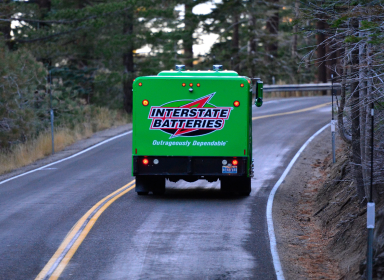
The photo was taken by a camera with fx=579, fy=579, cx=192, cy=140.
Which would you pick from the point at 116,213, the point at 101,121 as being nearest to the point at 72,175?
the point at 116,213

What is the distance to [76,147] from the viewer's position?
23.9 metres

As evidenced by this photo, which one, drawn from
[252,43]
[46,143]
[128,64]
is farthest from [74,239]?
[252,43]

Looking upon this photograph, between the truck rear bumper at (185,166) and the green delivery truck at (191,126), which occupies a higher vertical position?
the green delivery truck at (191,126)

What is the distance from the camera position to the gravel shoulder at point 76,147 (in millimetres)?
19409

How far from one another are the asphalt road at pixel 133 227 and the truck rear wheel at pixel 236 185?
9.8 inches

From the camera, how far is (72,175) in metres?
17.7

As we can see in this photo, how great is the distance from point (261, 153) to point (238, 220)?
30.9 ft

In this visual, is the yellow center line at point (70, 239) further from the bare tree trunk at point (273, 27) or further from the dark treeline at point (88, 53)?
the bare tree trunk at point (273, 27)

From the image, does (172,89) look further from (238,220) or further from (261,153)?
(261,153)

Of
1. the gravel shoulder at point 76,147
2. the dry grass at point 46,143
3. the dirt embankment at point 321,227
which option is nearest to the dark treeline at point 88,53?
the dry grass at point 46,143

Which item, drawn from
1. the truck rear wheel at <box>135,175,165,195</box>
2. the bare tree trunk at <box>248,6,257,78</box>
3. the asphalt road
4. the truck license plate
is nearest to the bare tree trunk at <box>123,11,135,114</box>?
the bare tree trunk at <box>248,6,257,78</box>

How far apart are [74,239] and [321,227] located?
5028mm

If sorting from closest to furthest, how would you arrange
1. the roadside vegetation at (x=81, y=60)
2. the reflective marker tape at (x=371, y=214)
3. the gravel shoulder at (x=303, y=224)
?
the reflective marker tape at (x=371, y=214) < the gravel shoulder at (x=303, y=224) < the roadside vegetation at (x=81, y=60)

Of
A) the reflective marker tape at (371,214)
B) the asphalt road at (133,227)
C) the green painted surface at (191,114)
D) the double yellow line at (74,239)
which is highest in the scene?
the green painted surface at (191,114)
